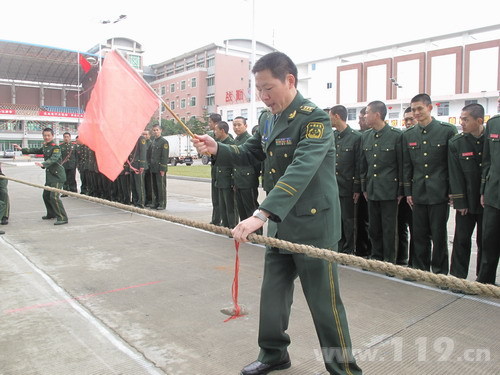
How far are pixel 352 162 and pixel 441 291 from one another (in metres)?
1.83

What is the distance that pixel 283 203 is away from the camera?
6.95ft

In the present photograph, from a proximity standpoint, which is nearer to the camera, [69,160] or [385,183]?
[385,183]

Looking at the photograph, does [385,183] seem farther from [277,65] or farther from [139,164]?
[139,164]

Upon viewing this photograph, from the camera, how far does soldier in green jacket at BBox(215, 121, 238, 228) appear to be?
23.1ft

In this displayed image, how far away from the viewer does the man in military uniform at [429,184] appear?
425 centimetres

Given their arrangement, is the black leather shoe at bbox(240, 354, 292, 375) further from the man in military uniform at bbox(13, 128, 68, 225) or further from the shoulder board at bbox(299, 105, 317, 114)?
the man in military uniform at bbox(13, 128, 68, 225)

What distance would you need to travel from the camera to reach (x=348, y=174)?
522 cm

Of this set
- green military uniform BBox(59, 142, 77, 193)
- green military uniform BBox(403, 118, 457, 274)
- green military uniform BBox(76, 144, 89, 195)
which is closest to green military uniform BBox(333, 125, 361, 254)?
green military uniform BBox(403, 118, 457, 274)

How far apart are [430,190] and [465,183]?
0.32 metres

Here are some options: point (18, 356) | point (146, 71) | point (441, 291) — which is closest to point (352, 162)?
point (441, 291)

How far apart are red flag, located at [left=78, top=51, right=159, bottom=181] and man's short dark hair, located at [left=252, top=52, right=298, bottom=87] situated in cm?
110

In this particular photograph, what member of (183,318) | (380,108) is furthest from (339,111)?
(183,318)

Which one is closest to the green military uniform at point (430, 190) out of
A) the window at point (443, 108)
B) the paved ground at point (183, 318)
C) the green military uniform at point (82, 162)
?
the paved ground at point (183, 318)

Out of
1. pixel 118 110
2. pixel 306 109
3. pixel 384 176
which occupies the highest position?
pixel 118 110
